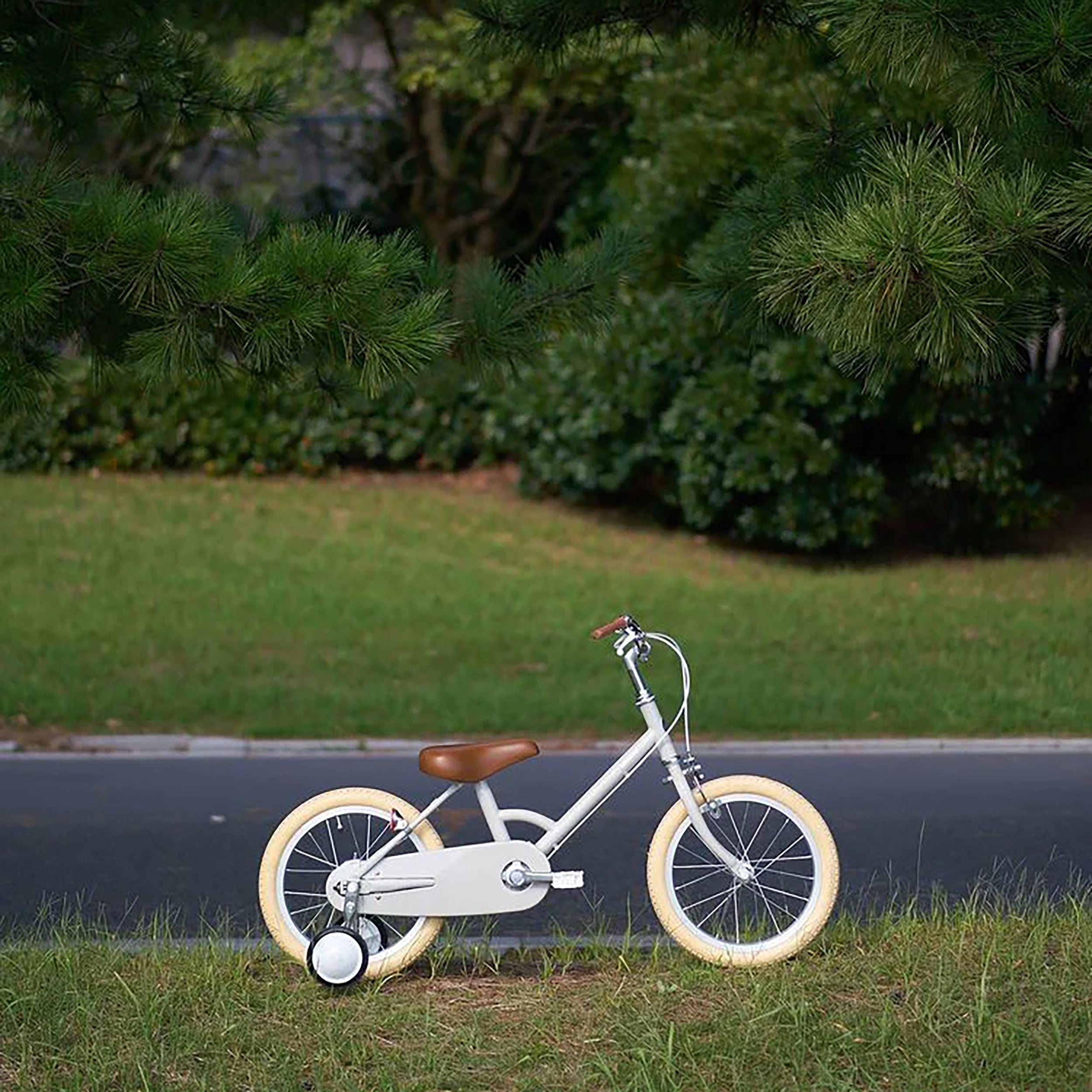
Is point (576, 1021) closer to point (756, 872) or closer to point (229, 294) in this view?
point (756, 872)

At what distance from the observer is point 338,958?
4855 millimetres

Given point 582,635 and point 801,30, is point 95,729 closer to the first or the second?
point 582,635

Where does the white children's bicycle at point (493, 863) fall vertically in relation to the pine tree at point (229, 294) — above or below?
below

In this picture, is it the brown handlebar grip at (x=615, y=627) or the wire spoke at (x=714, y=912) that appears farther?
the wire spoke at (x=714, y=912)

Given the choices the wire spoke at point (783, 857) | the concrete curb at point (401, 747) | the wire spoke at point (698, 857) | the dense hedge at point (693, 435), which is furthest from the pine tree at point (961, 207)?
the dense hedge at point (693, 435)

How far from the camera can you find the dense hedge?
13281mm

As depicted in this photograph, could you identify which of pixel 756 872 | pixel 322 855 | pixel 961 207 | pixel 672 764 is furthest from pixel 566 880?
pixel 961 207

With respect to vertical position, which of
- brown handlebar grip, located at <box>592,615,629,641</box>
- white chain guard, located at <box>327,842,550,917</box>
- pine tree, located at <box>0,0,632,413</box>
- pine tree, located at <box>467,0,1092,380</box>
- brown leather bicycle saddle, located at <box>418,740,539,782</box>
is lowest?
white chain guard, located at <box>327,842,550,917</box>

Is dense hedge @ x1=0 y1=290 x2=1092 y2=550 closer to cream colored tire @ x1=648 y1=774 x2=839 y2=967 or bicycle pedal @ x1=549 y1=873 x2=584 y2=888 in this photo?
cream colored tire @ x1=648 y1=774 x2=839 y2=967

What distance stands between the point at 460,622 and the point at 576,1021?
721 centimetres

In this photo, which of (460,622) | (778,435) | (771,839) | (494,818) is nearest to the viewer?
→ (494,818)

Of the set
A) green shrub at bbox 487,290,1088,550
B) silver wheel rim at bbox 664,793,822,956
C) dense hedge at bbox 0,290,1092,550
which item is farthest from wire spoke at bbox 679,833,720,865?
green shrub at bbox 487,290,1088,550

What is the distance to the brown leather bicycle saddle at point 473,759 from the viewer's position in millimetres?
4906

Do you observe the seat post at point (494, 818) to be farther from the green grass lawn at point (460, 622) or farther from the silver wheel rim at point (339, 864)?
the green grass lawn at point (460, 622)
